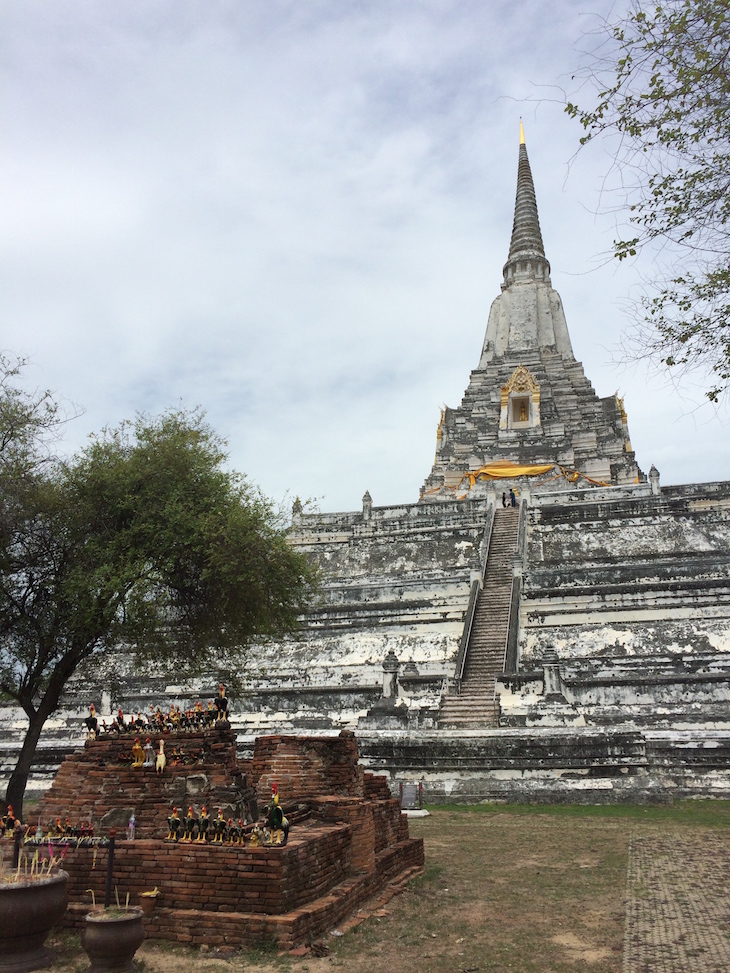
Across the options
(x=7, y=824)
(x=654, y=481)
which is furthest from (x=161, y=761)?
(x=654, y=481)

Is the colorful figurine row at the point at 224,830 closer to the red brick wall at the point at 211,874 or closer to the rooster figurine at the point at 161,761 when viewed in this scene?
the red brick wall at the point at 211,874

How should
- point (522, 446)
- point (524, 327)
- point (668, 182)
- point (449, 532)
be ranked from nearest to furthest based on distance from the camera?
point (668, 182)
point (449, 532)
point (522, 446)
point (524, 327)

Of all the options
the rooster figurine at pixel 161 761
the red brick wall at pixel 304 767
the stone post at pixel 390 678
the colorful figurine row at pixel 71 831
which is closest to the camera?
the colorful figurine row at pixel 71 831

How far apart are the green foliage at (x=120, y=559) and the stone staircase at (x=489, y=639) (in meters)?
6.29

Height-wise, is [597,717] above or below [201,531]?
below

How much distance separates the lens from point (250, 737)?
1941cm

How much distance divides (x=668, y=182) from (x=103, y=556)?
982cm

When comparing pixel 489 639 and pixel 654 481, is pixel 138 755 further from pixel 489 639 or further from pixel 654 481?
pixel 654 481

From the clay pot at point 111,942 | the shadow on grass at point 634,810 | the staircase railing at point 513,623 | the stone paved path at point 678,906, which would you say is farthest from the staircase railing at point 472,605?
the clay pot at point 111,942

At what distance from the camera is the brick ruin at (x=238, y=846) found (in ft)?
23.3

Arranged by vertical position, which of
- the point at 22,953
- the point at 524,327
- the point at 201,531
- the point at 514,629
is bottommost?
the point at 22,953

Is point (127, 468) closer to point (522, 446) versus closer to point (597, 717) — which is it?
point (597, 717)

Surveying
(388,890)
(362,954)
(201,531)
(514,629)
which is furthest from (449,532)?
(362,954)

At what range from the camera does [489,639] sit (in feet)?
76.1
